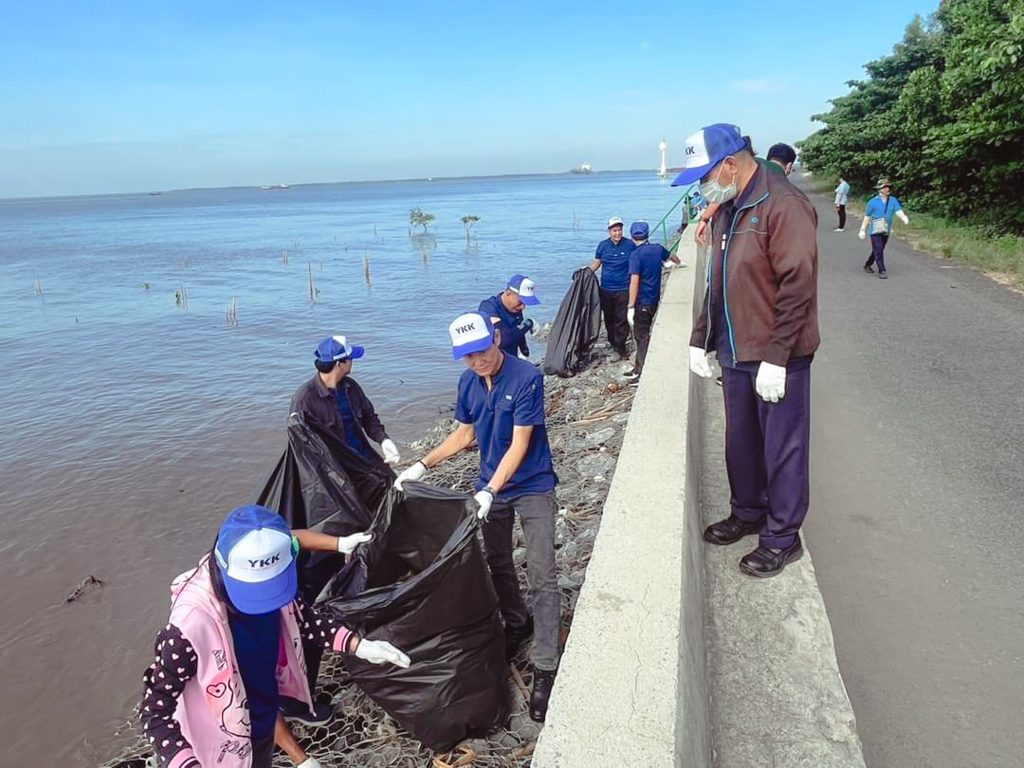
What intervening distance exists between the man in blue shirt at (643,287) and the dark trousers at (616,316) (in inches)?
30.3

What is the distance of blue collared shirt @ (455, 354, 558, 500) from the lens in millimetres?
2943

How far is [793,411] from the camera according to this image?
2664mm

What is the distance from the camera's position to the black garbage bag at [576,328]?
8.59m

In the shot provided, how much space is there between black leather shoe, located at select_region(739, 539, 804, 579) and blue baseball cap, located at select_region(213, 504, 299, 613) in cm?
191

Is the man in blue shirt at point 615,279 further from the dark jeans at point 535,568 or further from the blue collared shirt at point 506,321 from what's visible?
the dark jeans at point 535,568

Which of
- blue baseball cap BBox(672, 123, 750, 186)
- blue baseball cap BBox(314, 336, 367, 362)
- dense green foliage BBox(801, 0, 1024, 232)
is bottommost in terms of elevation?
blue baseball cap BBox(314, 336, 367, 362)

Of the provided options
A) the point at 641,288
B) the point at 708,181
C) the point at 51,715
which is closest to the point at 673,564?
the point at 708,181

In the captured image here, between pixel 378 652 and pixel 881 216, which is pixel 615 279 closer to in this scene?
pixel 881 216

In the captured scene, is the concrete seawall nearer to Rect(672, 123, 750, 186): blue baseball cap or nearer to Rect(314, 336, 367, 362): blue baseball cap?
Rect(672, 123, 750, 186): blue baseball cap

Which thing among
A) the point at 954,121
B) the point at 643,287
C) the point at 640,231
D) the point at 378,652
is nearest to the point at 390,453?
the point at 378,652

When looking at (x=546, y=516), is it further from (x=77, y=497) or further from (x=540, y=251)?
(x=540, y=251)

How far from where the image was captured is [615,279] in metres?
8.28

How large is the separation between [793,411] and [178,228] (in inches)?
2477

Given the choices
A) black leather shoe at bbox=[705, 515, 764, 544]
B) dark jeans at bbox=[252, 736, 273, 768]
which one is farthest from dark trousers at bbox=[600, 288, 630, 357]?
dark jeans at bbox=[252, 736, 273, 768]
